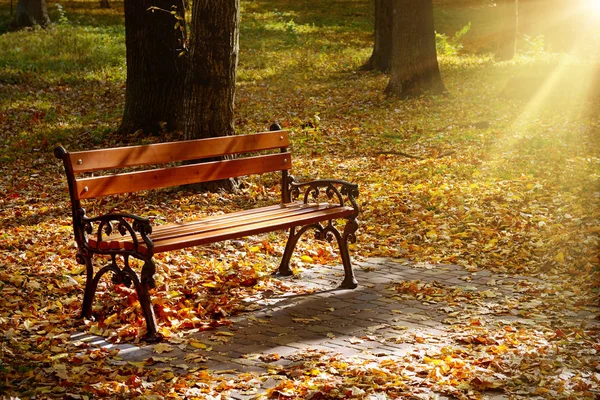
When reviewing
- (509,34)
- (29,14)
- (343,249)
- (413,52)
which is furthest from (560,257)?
(29,14)

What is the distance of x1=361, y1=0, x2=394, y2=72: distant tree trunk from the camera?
→ 711 inches

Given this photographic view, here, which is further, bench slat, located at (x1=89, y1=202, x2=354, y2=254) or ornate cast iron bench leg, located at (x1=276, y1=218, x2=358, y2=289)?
ornate cast iron bench leg, located at (x1=276, y1=218, x2=358, y2=289)

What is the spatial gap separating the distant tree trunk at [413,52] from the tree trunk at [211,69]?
694 centimetres

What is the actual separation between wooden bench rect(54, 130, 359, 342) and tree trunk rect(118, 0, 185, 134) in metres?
5.58

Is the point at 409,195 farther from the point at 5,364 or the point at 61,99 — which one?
the point at 61,99

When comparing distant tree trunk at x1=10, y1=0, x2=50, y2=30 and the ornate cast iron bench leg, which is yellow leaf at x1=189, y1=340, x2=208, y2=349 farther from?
distant tree trunk at x1=10, y1=0, x2=50, y2=30

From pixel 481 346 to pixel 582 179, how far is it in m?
4.86

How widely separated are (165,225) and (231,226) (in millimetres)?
520

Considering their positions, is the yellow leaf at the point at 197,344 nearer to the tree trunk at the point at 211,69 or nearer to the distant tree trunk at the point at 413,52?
the tree trunk at the point at 211,69

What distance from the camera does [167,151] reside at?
5883mm

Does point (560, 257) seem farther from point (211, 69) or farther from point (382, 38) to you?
point (382, 38)

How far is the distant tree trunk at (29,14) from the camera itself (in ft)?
82.7

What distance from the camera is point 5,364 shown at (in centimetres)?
431

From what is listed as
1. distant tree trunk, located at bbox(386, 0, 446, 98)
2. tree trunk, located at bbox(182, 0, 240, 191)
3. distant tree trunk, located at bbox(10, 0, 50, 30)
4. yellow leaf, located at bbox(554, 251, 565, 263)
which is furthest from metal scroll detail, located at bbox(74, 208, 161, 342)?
distant tree trunk, located at bbox(10, 0, 50, 30)
